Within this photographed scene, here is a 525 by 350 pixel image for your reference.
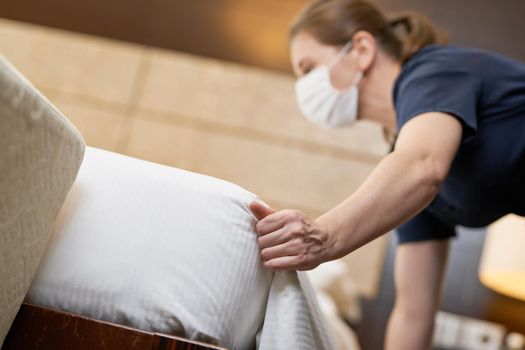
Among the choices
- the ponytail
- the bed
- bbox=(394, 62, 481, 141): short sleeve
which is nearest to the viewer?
the bed

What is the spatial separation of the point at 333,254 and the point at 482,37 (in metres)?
2.60

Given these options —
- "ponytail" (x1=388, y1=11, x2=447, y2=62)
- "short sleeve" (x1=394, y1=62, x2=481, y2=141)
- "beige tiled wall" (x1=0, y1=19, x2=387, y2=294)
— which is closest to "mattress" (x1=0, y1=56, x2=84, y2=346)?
"short sleeve" (x1=394, y1=62, x2=481, y2=141)

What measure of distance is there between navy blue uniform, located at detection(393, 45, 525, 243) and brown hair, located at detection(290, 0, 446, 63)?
173 mm

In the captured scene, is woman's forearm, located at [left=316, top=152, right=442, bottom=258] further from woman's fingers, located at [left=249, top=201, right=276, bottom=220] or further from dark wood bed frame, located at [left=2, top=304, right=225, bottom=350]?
dark wood bed frame, located at [left=2, top=304, right=225, bottom=350]

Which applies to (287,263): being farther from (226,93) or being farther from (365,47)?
(226,93)

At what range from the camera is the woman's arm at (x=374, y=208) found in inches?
33.0

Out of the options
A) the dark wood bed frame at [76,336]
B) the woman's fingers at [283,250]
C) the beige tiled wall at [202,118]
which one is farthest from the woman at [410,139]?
the beige tiled wall at [202,118]

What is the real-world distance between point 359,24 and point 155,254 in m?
0.97

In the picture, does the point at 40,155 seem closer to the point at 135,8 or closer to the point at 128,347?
the point at 128,347

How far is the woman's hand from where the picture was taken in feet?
2.73

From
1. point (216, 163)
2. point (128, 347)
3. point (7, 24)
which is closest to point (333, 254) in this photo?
point (128, 347)

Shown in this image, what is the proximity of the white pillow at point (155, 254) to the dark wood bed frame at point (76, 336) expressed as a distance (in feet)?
0.08

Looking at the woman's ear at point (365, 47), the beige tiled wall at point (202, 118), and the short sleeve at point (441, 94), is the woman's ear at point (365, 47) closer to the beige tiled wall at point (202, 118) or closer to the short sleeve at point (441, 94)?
the short sleeve at point (441, 94)

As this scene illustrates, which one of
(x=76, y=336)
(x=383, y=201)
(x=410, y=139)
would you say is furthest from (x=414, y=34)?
(x=76, y=336)
